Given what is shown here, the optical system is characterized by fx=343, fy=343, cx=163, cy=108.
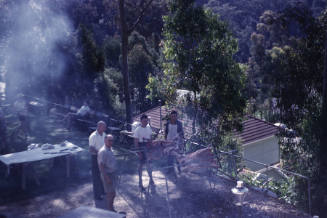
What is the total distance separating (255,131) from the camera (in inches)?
690

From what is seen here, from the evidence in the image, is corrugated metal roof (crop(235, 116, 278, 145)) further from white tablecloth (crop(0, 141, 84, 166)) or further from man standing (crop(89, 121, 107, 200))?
man standing (crop(89, 121, 107, 200))

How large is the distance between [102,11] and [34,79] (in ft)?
79.5

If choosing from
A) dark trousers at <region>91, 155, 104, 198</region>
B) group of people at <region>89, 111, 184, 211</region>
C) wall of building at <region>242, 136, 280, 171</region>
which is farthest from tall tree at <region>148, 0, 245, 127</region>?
wall of building at <region>242, 136, 280, 171</region>

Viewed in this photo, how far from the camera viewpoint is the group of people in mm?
6316

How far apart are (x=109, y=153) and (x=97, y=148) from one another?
3.21 ft

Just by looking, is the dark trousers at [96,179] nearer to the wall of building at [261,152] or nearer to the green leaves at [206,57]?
the green leaves at [206,57]

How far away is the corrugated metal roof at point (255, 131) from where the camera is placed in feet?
55.2

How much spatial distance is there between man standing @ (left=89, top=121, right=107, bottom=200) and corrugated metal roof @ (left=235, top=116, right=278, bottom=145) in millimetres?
10375

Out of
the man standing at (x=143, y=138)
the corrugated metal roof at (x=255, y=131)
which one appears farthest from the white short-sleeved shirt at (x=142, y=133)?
the corrugated metal roof at (x=255, y=131)

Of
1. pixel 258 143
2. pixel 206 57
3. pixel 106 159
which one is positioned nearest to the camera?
pixel 106 159

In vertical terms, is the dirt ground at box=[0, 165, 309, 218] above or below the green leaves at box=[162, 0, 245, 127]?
below

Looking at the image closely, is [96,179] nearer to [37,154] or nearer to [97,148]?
[97,148]

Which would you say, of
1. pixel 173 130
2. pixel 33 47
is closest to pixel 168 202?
pixel 173 130

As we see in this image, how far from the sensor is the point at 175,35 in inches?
368
